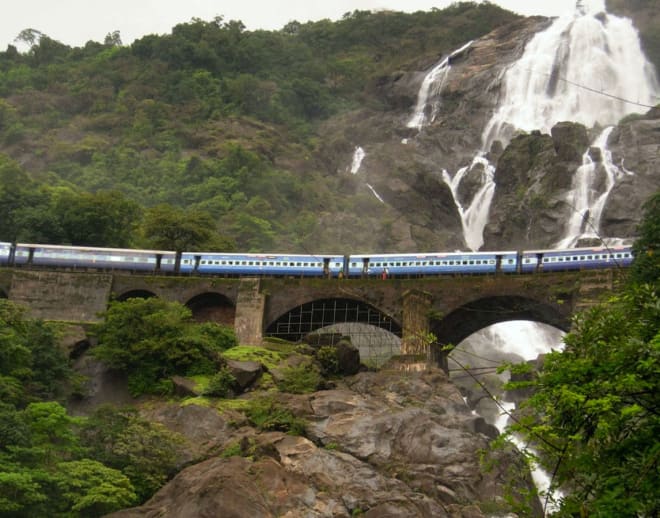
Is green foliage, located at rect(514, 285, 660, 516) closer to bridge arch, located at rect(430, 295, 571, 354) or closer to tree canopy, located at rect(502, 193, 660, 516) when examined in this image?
tree canopy, located at rect(502, 193, 660, 516)

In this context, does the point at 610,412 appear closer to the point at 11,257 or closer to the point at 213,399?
the point at 213,399

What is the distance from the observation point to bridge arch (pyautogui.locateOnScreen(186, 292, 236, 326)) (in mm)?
56000

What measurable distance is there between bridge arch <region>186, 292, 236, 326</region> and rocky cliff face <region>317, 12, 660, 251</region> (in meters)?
26.2

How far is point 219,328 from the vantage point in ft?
166

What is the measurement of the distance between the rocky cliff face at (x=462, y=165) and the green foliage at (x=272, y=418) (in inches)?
1646

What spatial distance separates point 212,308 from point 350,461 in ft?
Result: 73.6

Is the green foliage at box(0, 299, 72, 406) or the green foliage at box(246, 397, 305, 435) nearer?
the green foliage at box(246, 397, 305, 435)

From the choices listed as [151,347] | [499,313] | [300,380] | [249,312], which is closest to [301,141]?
[249,312]

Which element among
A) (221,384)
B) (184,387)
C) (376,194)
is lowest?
(184,387)

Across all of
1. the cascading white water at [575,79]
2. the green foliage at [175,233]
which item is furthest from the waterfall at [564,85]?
the green foliage at [175,233]

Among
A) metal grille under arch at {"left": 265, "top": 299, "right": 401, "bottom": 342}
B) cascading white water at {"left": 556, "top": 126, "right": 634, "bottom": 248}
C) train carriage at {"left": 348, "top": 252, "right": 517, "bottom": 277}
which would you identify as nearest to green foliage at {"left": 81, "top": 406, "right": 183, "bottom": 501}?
metal grille under arch at {"left": 265, "top": 299, "right": 401, "bottom": 342}

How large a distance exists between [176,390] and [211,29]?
84099 millimetres

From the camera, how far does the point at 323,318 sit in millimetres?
55312

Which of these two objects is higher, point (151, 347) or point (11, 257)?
point (11, 257)
